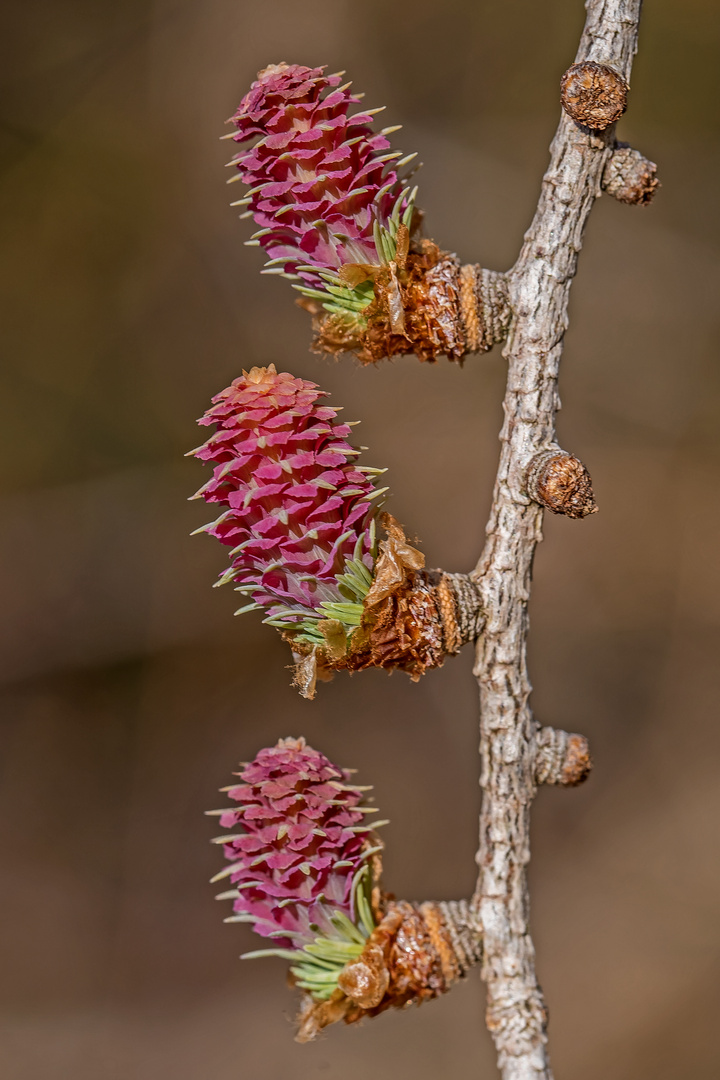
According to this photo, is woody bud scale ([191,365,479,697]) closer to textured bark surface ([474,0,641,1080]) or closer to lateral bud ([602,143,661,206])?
textured bark surface ([474,0,641,1080])

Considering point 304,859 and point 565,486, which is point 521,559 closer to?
point 565,486

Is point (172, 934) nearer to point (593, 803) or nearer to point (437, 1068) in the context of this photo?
point (437, 1068)

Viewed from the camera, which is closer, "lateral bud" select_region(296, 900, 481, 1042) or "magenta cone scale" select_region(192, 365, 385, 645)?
"magenta cone scale" select_region(192, 365, 385, 645)

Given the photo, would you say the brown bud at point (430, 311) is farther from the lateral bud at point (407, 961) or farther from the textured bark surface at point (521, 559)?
the lateral bud at point (407, 961)

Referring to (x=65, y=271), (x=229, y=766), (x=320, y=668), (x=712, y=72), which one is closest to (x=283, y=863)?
(x=320, y=668)

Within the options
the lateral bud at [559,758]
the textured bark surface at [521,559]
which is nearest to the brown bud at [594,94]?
the textured bark surface at [521,559]

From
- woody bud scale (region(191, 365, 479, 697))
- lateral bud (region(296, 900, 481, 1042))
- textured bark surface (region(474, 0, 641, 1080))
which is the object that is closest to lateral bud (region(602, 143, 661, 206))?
textured bark surface (region(474, 0, 641, 1080))
